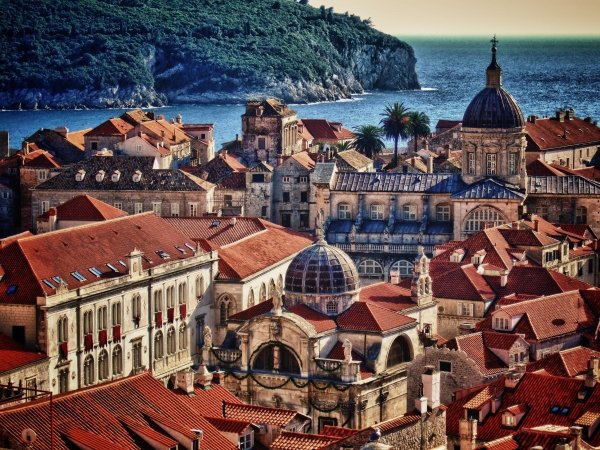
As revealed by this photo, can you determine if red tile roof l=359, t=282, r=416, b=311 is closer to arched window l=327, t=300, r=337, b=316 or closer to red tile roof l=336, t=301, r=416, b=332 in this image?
red tile roof l=336, t=301, r=416, b=332

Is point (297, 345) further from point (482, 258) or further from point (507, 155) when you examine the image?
point (507, 155)

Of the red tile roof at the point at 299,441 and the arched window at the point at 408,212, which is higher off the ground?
the red tile roof at the point at 299,441

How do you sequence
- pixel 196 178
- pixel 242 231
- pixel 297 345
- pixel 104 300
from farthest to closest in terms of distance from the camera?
1. pixel 196 178
2. pixel 242 231
3. pixel 104 300
4. pixel 297 345

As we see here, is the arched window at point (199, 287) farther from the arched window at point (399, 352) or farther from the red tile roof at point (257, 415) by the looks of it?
the red tile roof at point (257, 415)

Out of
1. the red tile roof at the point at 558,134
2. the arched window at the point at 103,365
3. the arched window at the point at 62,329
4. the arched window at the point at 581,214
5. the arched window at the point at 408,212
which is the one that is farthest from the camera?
the red tile roof at the point at 558,134

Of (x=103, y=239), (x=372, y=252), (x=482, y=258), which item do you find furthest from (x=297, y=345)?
(x=372, y=252)

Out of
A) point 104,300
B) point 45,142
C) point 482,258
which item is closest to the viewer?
point 104,300

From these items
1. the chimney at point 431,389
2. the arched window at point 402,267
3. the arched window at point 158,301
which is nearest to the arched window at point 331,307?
the arched window at point 158,301
